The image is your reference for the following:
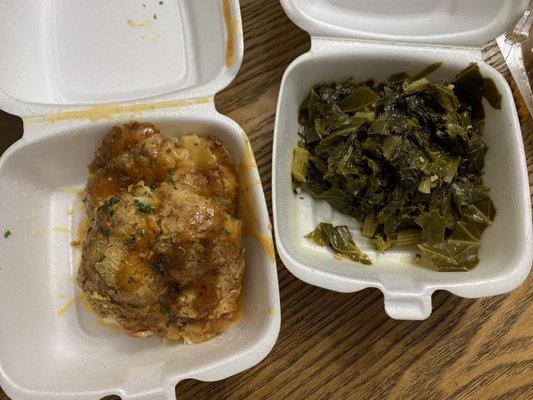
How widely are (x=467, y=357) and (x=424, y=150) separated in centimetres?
80

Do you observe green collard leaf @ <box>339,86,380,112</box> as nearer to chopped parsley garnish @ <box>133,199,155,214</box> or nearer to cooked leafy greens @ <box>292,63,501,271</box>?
cooked leafy greens @ <box>292,63,501,271</box>

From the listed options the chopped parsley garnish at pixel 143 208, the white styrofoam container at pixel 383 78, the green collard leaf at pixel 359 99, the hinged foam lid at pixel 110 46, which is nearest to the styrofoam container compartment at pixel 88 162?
the hinged foam lid at pixel 110 46

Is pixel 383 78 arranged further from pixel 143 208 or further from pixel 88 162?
pixel 88 162

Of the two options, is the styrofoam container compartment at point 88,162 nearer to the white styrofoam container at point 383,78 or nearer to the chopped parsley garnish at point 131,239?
the white styrofoam container at point 383,78

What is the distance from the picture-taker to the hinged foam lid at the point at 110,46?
6.34 ft

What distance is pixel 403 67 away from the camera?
1913 mm

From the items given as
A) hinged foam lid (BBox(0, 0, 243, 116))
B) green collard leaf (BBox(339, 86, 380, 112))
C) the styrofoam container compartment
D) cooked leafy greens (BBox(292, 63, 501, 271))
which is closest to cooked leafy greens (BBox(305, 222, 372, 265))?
cooked leafy greens (BBox(292, 63, 501, 271))

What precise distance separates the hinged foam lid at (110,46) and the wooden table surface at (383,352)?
0.27 meters

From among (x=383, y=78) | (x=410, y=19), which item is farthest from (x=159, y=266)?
(x=410, y=19)

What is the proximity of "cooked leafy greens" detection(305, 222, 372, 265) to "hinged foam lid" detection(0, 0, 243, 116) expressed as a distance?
2.36 ft

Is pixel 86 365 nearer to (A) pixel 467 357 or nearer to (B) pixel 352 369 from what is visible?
(B) pixel 352 369

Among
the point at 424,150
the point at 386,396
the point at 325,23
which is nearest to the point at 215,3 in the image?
the point at 325,23

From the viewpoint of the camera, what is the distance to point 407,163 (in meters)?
1.79

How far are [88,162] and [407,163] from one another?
3.86 ft
